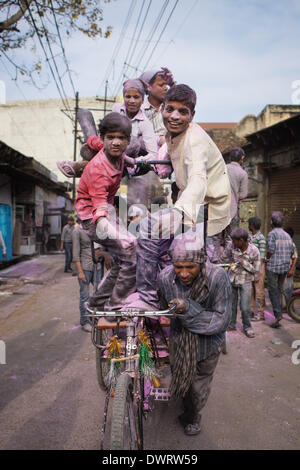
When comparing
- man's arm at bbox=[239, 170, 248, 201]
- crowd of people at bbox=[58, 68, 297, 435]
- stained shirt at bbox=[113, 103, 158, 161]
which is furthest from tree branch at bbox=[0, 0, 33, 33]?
man's arm at bbox=[239, 170, 248, 201]

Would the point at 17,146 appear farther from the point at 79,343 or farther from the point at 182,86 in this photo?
the point at 182,86

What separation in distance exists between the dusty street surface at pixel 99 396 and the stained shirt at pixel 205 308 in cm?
85

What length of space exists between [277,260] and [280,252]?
0.16m

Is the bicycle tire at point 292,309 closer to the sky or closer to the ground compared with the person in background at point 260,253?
closer to the ground

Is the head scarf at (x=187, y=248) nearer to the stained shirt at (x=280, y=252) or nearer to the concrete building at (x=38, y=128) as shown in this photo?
the stained shirt at (x=280, y=252)

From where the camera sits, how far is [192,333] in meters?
2.64

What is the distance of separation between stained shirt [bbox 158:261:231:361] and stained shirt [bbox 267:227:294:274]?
3952 mm

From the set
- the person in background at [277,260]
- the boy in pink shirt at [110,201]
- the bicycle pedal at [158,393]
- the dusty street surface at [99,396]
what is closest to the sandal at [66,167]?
the boy in pink shirt at [110,201]

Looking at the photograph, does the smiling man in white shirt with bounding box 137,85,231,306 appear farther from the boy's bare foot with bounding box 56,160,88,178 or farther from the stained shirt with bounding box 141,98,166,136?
the stained shirt with bounding box 141,98,166,136

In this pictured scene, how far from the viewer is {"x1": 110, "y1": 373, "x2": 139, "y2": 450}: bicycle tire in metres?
1.89

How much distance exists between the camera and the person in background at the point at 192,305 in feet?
8.14

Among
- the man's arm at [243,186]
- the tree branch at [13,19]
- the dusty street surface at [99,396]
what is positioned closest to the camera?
the dusty street surface at [99,396]

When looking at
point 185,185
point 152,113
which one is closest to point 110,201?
point 185,185
